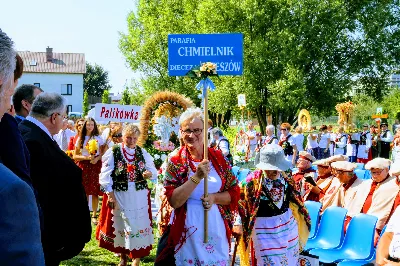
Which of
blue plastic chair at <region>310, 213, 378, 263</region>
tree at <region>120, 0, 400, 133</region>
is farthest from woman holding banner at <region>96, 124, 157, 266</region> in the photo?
tree at <region>120, 0, 400, 133</region>

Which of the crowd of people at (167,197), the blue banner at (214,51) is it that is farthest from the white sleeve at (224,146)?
the blue banner at (214,51)

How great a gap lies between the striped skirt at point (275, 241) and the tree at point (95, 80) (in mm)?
84777

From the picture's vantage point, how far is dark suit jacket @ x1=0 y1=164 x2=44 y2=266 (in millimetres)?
1220

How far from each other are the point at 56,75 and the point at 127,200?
68.2m

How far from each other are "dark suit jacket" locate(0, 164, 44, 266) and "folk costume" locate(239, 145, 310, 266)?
367cm

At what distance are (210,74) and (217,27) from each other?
2730cm

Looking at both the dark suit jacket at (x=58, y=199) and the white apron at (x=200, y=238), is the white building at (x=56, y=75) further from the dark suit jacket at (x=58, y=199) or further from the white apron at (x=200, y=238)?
the dark suit jacket at (x=58, y=199)

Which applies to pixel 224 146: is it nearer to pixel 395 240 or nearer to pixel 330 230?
pixel 330 230

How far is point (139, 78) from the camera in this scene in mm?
39906

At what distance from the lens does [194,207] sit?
4133 mm

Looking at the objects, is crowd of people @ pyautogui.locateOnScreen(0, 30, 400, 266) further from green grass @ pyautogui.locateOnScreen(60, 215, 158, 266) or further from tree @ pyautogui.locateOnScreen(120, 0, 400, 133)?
tree @ pyautogui.locateOnScreen(120, 0, 400, 133)

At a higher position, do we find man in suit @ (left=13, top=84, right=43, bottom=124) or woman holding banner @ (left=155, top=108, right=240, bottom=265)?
man in suit @ (left=13, top=84, right=43, bottom=124)

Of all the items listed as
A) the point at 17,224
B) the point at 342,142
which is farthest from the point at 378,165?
the point at 342,142

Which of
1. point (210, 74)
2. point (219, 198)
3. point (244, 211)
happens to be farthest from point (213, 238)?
point (210, 74)
